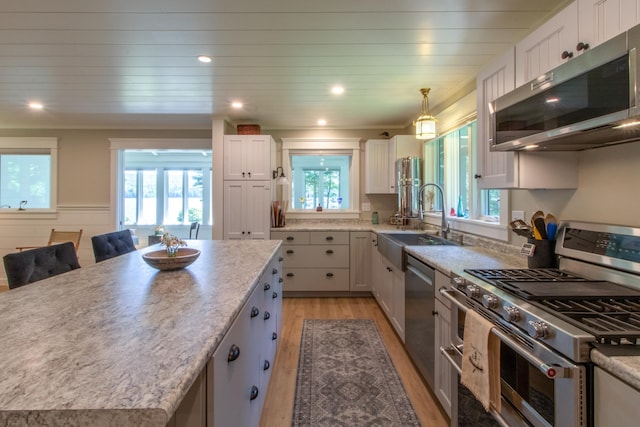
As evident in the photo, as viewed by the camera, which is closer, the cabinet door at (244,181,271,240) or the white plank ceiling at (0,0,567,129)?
the white plank ceiling at (0,0,567,129)

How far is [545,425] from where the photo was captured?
0.95 meters

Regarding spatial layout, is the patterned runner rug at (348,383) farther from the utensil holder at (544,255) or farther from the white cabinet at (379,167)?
the white cabinet at (379,167)

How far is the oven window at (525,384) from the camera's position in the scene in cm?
95

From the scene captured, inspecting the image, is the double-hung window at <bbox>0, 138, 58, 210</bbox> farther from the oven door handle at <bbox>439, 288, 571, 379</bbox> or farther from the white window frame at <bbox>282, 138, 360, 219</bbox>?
the oven door handle at <bbox>439, 288, 571, 379</bbox>

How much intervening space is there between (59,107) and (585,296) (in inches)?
198

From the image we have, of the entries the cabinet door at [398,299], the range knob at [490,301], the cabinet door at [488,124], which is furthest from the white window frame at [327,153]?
the range knob at [490,301]

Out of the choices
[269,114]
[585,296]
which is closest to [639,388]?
[585,296]

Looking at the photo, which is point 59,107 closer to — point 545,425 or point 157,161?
point 157,161

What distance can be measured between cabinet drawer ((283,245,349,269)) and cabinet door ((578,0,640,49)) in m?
3.02

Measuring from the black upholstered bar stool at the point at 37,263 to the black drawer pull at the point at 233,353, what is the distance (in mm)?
1124

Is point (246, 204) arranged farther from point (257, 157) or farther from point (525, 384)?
point (525, 384)

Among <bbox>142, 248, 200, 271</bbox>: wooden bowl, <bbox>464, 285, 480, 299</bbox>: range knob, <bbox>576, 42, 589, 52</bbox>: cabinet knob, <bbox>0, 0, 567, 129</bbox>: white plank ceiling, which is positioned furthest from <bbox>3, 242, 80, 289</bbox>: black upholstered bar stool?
<bbox>576, 42, 589, 52</bbox>: cabinet knob

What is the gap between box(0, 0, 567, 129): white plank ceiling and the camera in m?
1.75

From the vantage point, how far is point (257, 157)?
397 centimetres
